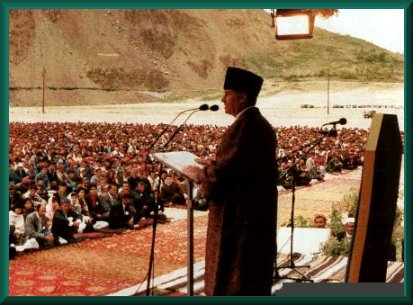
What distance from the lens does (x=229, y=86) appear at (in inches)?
147

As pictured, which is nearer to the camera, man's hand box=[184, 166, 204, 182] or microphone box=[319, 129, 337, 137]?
man's hand box=[184, 166, 204, 182]

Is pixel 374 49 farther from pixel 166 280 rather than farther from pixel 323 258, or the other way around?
pixel 166 280

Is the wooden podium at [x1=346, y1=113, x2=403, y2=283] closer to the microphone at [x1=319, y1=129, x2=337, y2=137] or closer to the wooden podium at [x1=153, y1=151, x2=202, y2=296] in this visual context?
the microphone at [x1=319, y1=129, x2=337, y2=137]

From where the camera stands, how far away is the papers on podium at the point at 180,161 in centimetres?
312

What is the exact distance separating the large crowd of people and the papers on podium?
1496 millimetres

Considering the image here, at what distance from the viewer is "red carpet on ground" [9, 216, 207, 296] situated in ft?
16.2

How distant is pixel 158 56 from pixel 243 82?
215 cm

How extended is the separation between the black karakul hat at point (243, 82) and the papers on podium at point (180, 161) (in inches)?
22.8

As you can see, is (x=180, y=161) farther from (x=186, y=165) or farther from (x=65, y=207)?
(x=65, y=207)

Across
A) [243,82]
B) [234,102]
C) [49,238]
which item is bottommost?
[49,238]

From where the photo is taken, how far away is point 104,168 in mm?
6199

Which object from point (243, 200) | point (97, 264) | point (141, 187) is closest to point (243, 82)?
point (243, 200)

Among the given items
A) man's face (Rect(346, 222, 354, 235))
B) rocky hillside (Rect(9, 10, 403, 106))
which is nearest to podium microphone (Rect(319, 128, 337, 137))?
rocky hillside (Rect(9, 10, 403, 106))

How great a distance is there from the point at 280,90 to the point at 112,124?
1.69m
